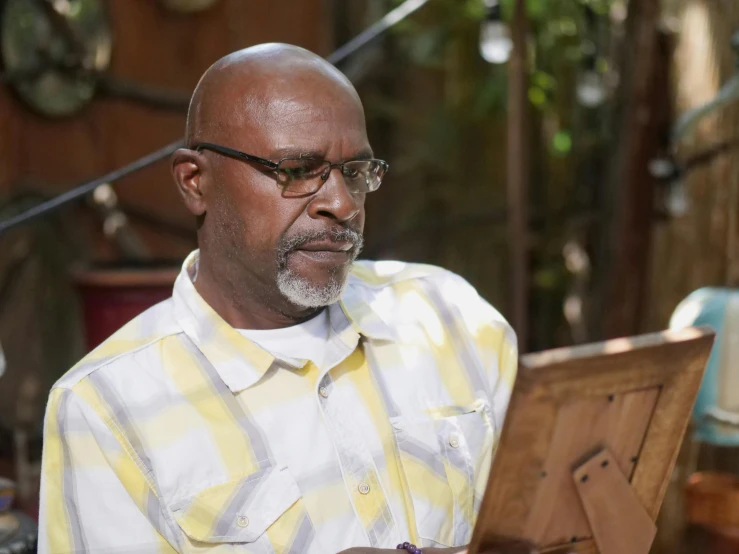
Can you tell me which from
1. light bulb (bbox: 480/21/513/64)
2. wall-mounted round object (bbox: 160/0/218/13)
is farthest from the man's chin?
wall-mounted round object (bbox: 160/0/218/13)

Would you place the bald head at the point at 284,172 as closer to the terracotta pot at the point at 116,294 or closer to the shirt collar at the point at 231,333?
the shirt collar at the point at 231,333

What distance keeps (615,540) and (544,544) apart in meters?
0.14

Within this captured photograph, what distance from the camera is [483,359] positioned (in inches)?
80.8

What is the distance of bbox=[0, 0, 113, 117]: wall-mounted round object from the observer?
4.43 m

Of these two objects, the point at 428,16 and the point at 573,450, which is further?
the point at 428,16

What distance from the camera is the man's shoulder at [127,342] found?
1734 millimetres

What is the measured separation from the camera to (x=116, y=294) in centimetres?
388

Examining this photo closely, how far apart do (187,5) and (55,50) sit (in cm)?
75

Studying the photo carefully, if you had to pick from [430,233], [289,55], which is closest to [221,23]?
[430,233]

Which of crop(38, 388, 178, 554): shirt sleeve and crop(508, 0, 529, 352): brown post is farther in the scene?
crop(508, 0, 529, 352): brown post

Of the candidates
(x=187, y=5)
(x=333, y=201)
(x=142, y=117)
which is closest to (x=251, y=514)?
(x=333, y=201)

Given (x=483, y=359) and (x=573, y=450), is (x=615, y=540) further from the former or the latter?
(x=483, y=359)

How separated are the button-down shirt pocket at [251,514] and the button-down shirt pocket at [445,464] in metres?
0.25

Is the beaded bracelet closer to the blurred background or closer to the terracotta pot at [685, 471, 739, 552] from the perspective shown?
the blurred background
